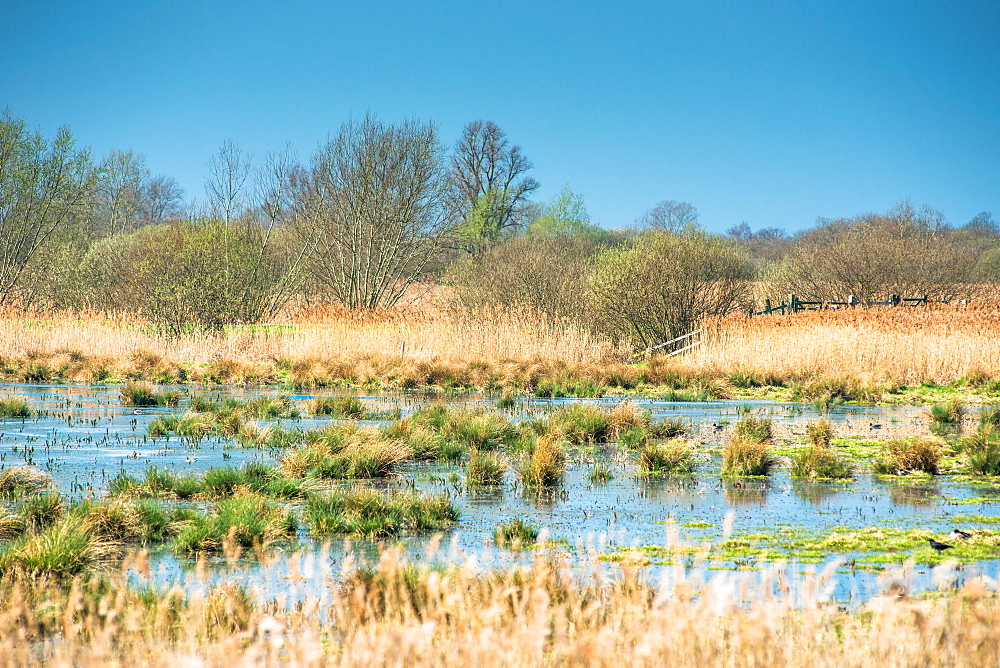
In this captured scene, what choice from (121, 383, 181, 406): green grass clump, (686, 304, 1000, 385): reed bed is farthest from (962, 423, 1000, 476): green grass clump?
(121, 383, 181, 406): green grass clump

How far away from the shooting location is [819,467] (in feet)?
37.9

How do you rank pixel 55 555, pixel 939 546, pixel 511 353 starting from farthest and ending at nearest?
1. pixel 511 353
2. pixel 939 546
3. pixel 55 555

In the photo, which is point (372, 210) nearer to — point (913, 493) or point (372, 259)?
point (372, 259)

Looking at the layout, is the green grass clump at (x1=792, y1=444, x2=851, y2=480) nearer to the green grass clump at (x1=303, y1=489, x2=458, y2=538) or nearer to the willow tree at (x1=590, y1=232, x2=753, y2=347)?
the green grass clump at (x1=303, y1=489, x2=458, y2=538)

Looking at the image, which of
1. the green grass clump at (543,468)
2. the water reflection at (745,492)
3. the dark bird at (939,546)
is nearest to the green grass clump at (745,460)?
the water reflection at (745,492)

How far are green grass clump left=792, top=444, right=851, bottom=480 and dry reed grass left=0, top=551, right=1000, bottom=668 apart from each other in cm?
561

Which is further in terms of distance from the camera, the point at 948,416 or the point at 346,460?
the point at 948,416

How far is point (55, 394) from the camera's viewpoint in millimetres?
21297

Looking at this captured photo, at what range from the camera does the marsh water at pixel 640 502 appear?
7285 mm

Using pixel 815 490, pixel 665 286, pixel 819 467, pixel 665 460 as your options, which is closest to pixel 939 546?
pixel 815 490

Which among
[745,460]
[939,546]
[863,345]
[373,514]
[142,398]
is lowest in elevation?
[939,546]

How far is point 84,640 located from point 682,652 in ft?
9.96

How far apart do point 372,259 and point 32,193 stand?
42.0 ft

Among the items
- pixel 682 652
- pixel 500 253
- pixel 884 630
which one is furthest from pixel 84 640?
pixel 500 253
